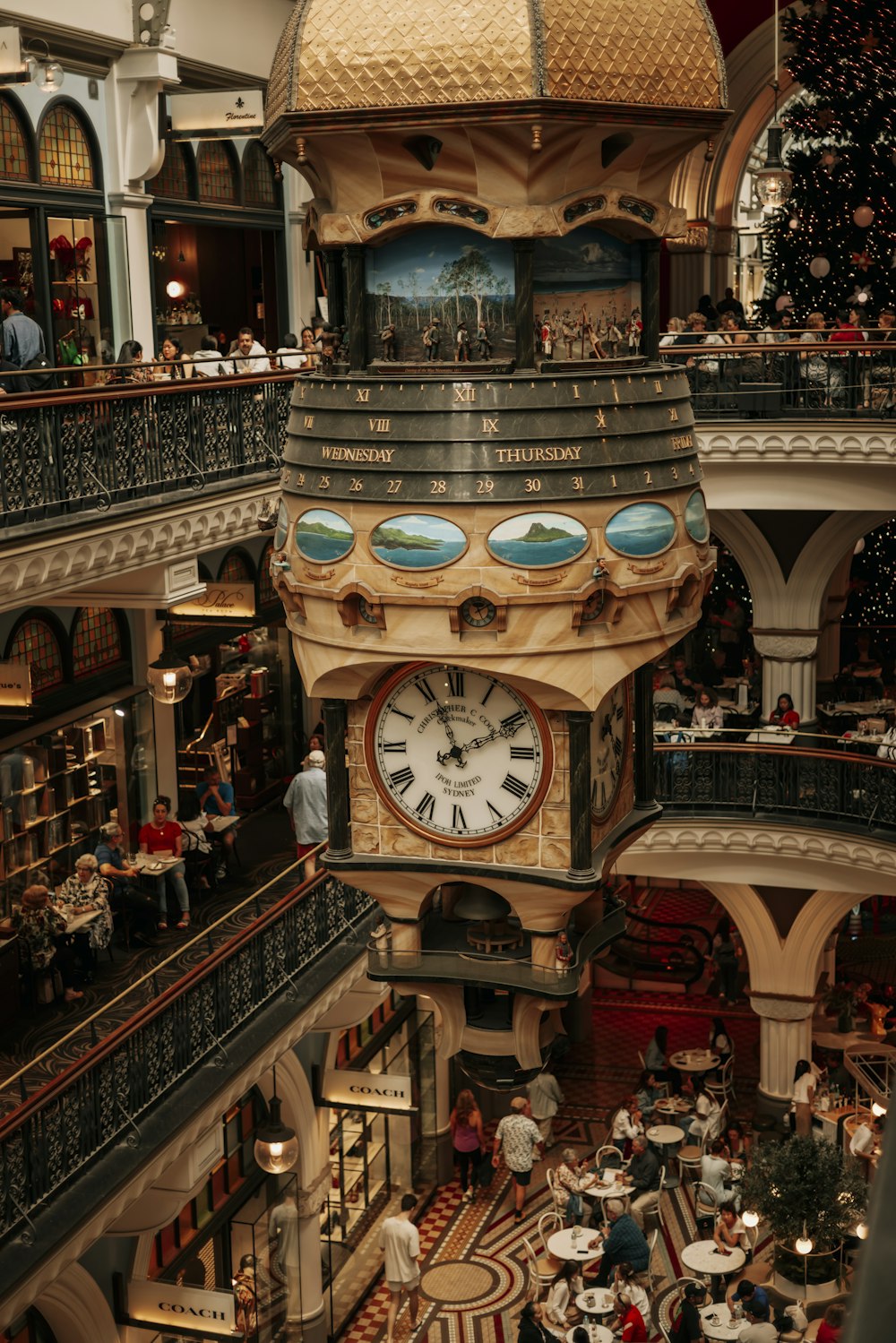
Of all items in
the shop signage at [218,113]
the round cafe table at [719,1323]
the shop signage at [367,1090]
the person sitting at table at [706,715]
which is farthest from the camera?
the person sitting at table at [706,715]

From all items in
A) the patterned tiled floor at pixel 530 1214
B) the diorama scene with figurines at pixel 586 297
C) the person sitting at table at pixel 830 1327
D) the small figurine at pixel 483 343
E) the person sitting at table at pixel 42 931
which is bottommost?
the patterned tiled floor at pixel 530 1214

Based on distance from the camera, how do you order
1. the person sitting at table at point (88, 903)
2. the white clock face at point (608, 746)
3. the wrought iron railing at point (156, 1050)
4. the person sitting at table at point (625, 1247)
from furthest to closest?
the person sitting at table at point (625, 1247), the person sitting at table at point (88, 903), the wrought iron railing at point (156, 1050), the white clock face at point (608, 746)

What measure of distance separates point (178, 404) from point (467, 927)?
30.3ft

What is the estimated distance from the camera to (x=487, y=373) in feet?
11.8

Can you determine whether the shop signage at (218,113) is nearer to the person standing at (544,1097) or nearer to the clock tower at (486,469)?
the person standing at (544,1097)

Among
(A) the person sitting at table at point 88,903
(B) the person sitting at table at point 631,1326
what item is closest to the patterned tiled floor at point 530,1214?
(B) the person sitting at table at point 631,1326

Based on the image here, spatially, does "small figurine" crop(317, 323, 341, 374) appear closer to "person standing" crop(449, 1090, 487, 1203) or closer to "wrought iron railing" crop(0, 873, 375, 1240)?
"wrought iron railing" crop(0, 873, 375, 1240)

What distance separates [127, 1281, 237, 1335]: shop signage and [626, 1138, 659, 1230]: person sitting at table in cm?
582

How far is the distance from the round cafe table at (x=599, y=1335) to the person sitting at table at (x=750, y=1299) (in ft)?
3.95

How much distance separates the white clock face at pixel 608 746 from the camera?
392cm

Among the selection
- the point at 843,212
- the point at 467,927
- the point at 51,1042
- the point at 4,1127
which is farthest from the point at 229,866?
the point at 467,927

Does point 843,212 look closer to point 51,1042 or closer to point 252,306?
point 252,306

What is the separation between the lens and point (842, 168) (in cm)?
1848

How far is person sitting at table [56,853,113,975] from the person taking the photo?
42.3 ft
